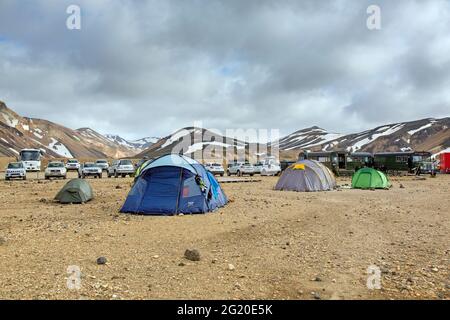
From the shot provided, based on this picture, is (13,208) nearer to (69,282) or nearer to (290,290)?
(69,282)

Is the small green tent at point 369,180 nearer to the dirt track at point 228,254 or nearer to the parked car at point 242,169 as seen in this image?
the dirt track at point 228,254

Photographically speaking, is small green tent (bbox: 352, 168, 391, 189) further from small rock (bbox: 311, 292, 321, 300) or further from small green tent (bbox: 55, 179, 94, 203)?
small rock (bbox: 311, 292, 321, 300)

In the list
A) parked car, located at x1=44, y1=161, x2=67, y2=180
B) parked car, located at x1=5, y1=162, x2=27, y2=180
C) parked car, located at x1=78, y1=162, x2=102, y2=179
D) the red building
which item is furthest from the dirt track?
the red building

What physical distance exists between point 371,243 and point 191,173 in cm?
703

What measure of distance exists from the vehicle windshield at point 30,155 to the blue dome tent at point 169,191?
48261mm

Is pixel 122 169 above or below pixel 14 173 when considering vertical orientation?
above

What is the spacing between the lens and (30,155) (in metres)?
56.3

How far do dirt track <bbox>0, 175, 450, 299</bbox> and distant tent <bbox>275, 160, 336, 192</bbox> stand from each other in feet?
33.9

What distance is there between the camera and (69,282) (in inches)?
251

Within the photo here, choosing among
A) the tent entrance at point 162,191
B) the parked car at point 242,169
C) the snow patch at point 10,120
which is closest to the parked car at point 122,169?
the parked car at point 242,169

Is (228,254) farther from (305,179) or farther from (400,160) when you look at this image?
(400,160)

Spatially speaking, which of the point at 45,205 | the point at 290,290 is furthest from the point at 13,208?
the point at 290,290

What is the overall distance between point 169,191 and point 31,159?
1949 inches

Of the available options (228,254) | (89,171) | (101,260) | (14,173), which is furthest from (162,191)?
(89,171)
